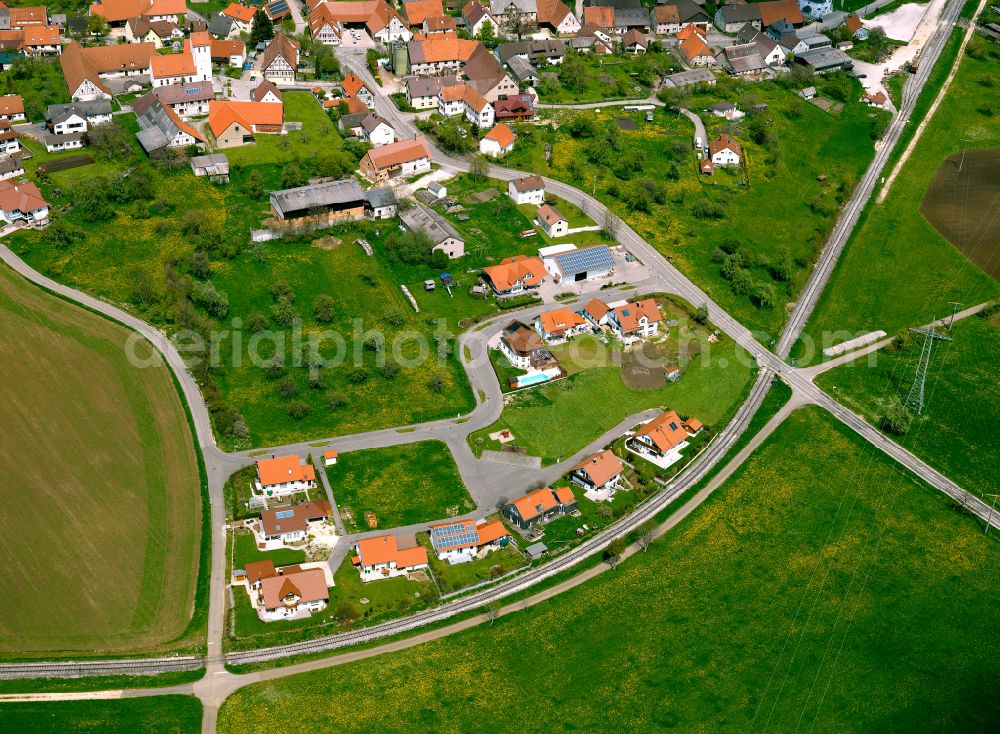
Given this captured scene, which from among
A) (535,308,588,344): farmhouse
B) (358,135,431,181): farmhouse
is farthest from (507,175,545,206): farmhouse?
(535,308,588,344): farmhouse

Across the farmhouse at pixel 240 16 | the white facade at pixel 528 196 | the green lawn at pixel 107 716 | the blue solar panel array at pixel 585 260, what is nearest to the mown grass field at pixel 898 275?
the blue solar panel array at pixel 585 260

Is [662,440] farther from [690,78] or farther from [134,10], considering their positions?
[134,10]

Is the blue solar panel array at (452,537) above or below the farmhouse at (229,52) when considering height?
below

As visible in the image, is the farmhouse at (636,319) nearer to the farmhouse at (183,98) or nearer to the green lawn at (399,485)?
the green lawn at (399,485)

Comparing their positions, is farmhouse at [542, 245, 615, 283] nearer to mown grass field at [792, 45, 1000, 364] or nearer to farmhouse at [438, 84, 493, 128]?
mown grass field at [792, 45, 1000, 364]

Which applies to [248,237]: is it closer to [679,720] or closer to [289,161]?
[289,161]

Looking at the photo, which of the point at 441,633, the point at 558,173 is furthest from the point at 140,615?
the point at 558,173
